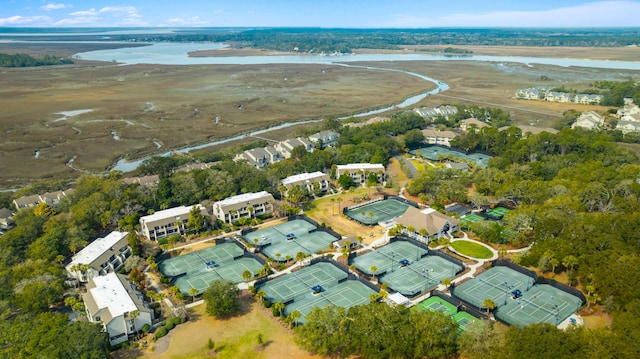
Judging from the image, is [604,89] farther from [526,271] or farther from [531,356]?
[531,356]

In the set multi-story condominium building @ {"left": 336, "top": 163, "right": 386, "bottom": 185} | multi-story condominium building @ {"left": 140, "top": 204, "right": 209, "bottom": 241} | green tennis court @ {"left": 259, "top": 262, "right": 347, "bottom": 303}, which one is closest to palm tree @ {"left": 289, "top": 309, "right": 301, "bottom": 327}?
green tennis court @ {"left": 259, "top": 262, "right": 347, "bottom": 303}

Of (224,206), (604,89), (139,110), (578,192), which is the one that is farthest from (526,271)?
(604,89)

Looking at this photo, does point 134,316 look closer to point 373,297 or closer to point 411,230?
point 373,297

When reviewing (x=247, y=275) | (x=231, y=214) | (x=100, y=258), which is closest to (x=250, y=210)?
(x=231, y=214)

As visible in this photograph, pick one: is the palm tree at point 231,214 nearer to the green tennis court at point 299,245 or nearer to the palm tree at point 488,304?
the green tennis court at point 299,245

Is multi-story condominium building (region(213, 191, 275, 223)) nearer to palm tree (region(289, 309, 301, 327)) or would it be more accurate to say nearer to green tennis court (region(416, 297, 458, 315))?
palm tree (region(289, 309, 301, 327))

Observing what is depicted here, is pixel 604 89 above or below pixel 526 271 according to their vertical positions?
above

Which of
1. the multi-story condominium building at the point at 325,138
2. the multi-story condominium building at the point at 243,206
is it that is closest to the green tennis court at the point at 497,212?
the multi-story condominium building at the point at 243,206
